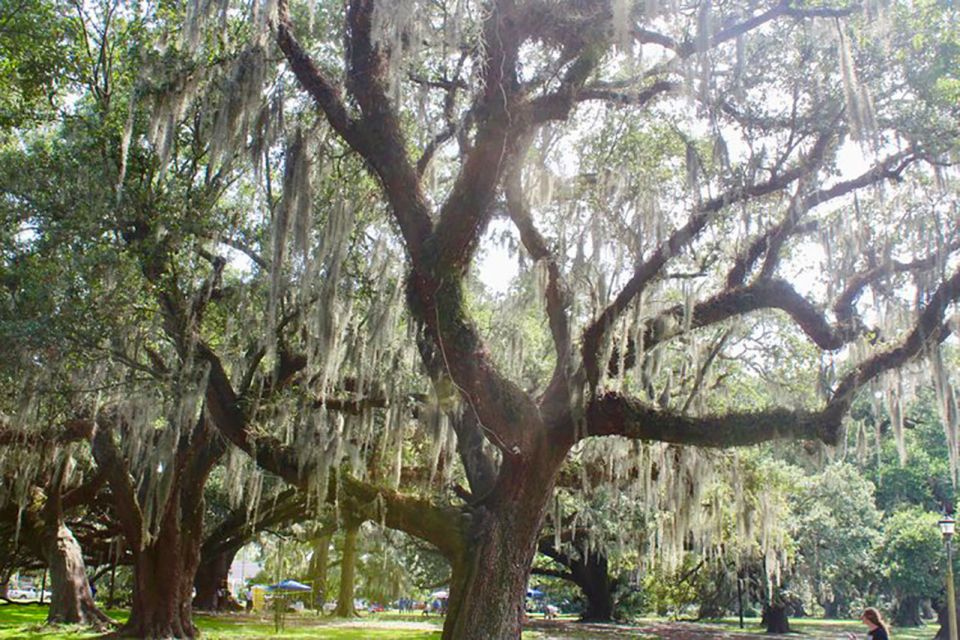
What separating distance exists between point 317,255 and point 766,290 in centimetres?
408

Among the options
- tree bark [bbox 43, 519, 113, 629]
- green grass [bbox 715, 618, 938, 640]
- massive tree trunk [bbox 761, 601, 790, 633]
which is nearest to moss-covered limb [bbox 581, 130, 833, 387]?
tree bark [bbox 43, 519, 113, 629]

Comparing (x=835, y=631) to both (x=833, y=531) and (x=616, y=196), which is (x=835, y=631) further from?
(x=616, y=196)

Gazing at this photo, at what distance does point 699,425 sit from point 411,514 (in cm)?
321

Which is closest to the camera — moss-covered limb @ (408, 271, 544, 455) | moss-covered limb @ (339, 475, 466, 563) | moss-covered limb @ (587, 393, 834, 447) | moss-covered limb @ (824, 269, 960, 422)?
moss-covered limb @ (824, 269, 960, 422)

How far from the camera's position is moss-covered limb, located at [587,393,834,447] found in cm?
704

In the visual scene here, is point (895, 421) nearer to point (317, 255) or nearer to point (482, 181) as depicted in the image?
point (482, 181)

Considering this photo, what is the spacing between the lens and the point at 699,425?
721 cm

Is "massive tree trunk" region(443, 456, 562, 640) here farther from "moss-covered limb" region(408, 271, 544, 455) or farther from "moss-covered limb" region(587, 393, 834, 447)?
"moss-covered limb" region(587, 393, 834, 447)

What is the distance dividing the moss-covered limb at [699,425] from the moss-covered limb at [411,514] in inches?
65.3

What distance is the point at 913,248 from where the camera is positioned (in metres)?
7.78

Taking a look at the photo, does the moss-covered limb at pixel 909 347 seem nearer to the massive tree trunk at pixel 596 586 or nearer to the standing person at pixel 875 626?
the standing person at pixel 875 626

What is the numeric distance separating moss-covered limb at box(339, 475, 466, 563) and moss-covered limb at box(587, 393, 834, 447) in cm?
166

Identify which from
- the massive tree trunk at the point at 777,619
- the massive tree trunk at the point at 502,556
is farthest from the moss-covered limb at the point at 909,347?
the massive tree trunk at the point at 777,619

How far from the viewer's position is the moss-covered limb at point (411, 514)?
7798 mm
